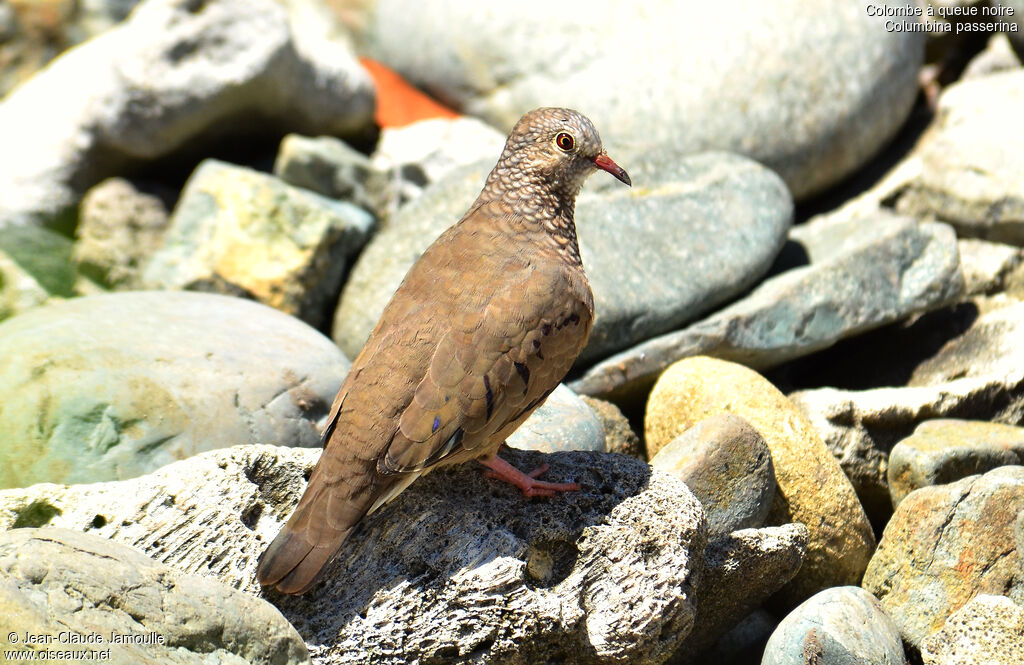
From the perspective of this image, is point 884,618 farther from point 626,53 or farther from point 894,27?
point 894,27

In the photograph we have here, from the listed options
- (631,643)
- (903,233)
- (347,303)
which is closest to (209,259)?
(347,303)

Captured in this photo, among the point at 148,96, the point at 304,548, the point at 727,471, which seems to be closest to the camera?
the point at 304,548

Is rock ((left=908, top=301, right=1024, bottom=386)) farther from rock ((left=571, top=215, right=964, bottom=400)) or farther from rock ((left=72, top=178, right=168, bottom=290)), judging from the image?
rock ((left=72, top=178, right=168, bottom=290))

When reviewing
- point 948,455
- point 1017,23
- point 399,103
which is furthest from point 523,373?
point 1017,23

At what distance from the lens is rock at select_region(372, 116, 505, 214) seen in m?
8.09

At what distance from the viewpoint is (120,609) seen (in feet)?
10.6

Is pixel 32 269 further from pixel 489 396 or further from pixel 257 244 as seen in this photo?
pixel 489 396

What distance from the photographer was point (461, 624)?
12.6 feet

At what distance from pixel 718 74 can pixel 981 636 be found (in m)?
4.85

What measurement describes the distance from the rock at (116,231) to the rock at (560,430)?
337 cm

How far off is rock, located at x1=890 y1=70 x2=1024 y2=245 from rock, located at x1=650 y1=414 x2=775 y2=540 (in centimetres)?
347

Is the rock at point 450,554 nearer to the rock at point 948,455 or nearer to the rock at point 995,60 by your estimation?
the rock at point 948,455

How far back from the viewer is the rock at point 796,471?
504cm

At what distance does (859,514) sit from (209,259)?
169 inches
